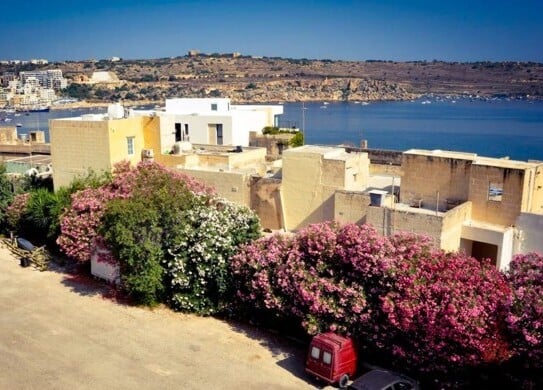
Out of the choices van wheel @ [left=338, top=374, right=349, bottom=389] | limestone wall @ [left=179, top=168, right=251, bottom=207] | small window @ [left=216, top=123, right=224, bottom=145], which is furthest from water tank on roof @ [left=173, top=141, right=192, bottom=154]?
van wheel @ [left=338, top=374, right=349, bottom=389]

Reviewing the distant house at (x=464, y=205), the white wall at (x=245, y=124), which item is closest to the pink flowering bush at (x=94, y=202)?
the distant house at (x=464, y=205)

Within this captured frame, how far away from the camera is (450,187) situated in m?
21.0

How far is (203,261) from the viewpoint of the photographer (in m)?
18.5

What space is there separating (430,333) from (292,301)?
420 cm

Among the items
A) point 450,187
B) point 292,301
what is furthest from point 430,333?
point 450,187

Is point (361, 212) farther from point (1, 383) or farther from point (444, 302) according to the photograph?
point (1, 383)

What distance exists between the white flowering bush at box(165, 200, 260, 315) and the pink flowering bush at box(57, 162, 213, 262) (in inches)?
99.3

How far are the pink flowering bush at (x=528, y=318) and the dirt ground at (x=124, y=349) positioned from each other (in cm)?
522

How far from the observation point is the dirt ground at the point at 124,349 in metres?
14.6

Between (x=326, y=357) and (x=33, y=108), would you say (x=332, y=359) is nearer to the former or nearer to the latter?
(x=326, y=357)

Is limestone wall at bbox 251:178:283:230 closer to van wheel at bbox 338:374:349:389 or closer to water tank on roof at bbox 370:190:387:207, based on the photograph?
water tank on roof at bbox 370:190:387:207

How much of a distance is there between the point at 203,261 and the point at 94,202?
18.3 feet

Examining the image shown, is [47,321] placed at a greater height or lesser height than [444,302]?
lesser

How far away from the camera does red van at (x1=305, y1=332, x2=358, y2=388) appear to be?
46.7 ft
